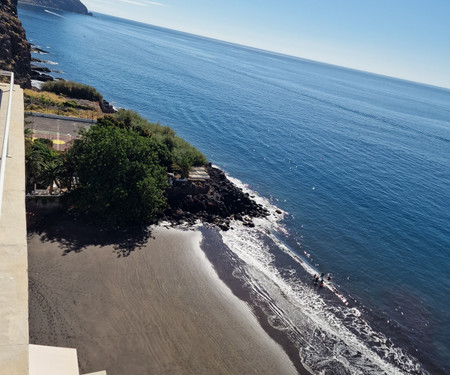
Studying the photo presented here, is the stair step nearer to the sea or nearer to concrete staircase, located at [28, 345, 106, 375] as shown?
concrete staircase, located at [28, 345, 106, 375]

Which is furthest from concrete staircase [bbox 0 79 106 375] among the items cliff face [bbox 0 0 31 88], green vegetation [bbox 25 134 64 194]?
cliff face [bbox 0 0 31 88]

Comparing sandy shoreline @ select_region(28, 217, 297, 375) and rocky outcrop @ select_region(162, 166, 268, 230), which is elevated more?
rocky outcrop @ select_region(162, 166, 268, 230)

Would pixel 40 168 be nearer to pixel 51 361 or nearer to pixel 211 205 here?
pixel 211 205

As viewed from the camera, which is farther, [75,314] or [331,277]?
[331,277]

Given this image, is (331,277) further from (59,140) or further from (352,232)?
(59,140)

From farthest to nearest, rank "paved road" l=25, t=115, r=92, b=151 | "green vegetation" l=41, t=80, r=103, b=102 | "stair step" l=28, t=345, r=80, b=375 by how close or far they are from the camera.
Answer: "green vegetation" l=41, t=80, r=103, b=102, "paved road" l=25, t=115, r=92, b=151, "stair step" l=28, t=345, r=80, b=375

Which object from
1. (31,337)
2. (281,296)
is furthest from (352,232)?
(31,337)

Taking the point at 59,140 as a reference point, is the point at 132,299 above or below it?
below

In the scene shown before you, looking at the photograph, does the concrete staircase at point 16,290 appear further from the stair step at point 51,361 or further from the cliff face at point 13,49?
the cliff face at point 13,49
